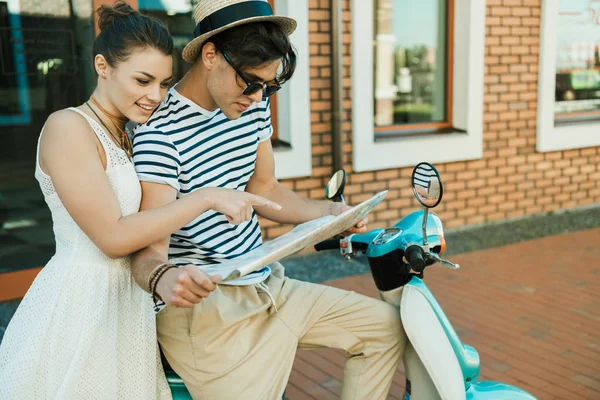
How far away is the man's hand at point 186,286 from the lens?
1.53 m

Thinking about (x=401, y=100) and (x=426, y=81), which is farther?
(x=426, y=81)

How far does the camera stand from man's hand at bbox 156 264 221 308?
5.00ft

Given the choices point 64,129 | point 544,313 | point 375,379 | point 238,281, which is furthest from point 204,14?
point 544,313

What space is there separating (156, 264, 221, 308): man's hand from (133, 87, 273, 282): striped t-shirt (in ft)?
1.01

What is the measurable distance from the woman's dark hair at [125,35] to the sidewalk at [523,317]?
2082mm

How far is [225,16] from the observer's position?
1.91 m

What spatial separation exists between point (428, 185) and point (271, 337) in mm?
644

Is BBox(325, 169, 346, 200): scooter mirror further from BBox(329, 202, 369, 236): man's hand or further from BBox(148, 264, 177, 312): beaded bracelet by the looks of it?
BBox(148, 264, 177, 312): beaded bracelet

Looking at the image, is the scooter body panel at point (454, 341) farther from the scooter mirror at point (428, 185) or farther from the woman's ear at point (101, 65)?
the woman's ear at point (101, 65)

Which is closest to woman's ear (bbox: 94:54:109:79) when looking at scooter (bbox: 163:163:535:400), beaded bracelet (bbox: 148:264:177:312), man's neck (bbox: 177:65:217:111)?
man's neck (bbox: 177:65:217:111)

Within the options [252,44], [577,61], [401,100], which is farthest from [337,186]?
[577,61]

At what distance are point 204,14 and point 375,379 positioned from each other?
1.24 meters

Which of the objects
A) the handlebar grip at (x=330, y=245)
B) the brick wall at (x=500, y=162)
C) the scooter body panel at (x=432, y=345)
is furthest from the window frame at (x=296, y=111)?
the scooter body panel at (x=432, y=345)

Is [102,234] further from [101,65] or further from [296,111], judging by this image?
[296,111]
